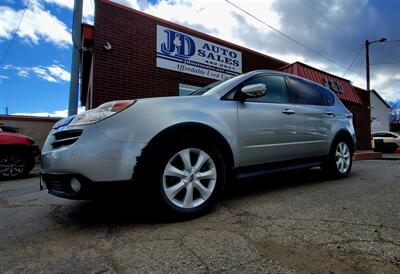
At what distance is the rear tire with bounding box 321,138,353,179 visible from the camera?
4877 millimetres

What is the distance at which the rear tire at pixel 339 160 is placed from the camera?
4.88 m

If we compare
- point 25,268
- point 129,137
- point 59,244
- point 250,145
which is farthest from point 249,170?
point 25,268

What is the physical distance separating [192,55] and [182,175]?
24.4 ft

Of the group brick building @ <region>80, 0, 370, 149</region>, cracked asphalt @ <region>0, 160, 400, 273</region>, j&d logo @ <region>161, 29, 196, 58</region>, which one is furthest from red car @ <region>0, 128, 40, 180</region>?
j&d logo @ <region>161, 29, 196, 58</region>

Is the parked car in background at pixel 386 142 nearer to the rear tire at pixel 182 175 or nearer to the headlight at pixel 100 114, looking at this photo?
the rear tire at pixel 182 175

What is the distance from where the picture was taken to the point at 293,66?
11.8 metres

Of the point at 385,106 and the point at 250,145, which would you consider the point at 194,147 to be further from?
the point at 385,106

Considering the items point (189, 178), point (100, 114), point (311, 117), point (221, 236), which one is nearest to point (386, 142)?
point (311, 117)

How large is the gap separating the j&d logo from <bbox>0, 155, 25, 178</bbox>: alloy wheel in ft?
15.7

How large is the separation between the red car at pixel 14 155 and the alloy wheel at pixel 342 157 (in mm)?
6443

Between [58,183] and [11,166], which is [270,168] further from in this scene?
[11,166]

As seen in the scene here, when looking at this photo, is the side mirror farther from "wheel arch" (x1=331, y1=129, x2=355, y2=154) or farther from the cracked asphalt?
"wheel arch" (x1=331, y1=129, x2=355, y2=154)

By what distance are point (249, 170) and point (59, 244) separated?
6.80 feet

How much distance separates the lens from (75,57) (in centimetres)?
792
